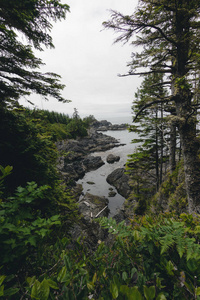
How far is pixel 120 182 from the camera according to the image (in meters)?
20.9

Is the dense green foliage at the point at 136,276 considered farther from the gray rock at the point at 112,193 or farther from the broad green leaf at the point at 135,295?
the gray rock at the point at 112,193

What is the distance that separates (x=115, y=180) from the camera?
22.1 metres

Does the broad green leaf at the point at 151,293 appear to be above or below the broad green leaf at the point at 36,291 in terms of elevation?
below

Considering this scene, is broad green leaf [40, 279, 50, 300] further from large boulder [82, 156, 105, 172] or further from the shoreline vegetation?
large boulder [82, 156, 105, 172]

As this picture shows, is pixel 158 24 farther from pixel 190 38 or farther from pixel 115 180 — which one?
pixel 115 180

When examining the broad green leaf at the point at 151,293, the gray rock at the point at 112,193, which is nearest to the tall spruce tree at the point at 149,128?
the gray rock at the point at 112,193

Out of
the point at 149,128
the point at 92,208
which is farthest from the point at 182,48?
the point at 92,208

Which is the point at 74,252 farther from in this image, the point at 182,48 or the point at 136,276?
the point at 182,48

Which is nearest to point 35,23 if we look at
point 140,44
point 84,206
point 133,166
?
point 140,44

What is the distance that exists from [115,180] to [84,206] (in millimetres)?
9895

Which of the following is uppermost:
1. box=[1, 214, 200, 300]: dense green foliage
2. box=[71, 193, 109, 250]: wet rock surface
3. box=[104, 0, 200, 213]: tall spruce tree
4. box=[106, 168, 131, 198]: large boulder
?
box=[104, 0, 200, 213]: tall spruce tree

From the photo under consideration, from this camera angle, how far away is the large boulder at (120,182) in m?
18.7

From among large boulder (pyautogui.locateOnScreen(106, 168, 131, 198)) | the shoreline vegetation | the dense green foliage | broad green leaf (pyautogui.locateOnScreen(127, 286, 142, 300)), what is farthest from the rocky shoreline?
broad green leaf (pyautogui.locateOnScreen(127, 286, 142, 300))

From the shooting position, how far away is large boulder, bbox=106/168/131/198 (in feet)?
61.5
